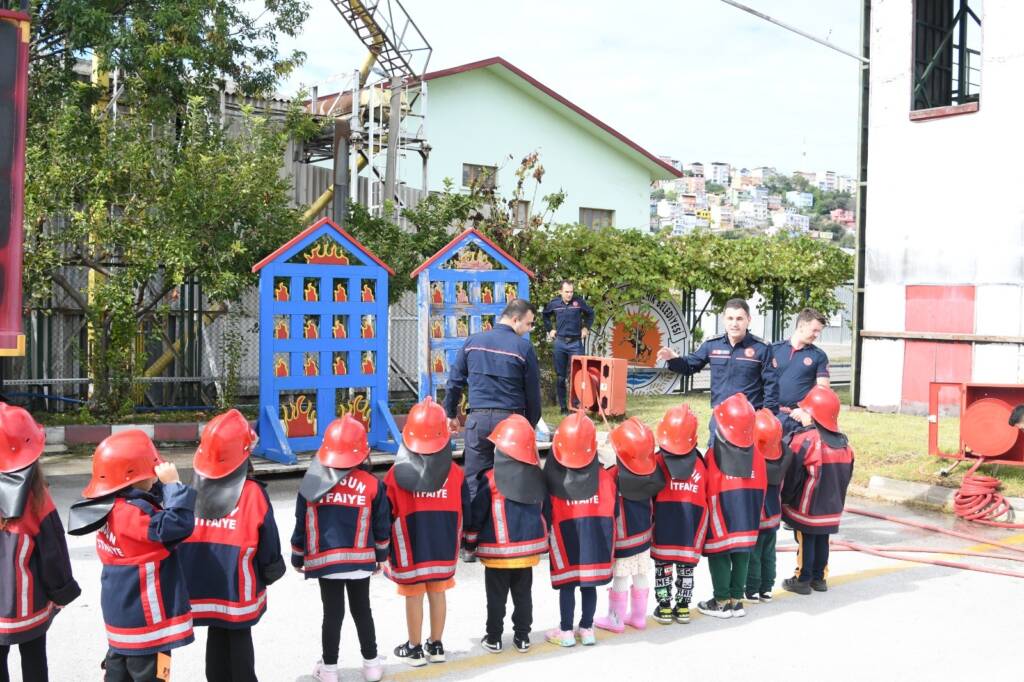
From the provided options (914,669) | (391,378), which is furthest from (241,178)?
(914,669)

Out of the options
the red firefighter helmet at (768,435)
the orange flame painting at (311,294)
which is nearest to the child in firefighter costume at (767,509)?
the red firefighter helmet at (768,435)

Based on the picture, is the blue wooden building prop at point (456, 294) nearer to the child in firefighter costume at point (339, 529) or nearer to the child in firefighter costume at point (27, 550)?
the child in firefighter costume at point (339, 529)

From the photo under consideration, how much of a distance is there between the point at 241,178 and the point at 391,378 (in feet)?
17.1

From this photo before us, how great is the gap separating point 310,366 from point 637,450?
20.3ft

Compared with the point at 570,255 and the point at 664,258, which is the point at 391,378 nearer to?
the point at 570,255

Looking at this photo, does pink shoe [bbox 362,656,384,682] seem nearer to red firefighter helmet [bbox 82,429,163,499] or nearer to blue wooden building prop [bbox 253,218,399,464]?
red firefighter helmet [bbox 82,429,163,499]

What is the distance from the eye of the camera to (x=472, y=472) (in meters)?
7.07

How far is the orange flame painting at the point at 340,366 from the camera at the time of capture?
11.4m

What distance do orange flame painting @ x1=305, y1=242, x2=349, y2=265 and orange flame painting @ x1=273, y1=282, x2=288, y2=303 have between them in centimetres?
41

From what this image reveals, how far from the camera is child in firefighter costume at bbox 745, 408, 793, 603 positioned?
6.50 meters

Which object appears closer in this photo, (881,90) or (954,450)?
(954,450)

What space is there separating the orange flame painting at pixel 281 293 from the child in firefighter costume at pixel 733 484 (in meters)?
5.97

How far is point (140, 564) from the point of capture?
415 cm

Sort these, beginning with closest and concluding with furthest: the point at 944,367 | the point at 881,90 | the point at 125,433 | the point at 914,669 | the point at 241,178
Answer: the point at 125,433, the point at 914,669, the point at 241,178, the point at 944,367, the point at 881,90
